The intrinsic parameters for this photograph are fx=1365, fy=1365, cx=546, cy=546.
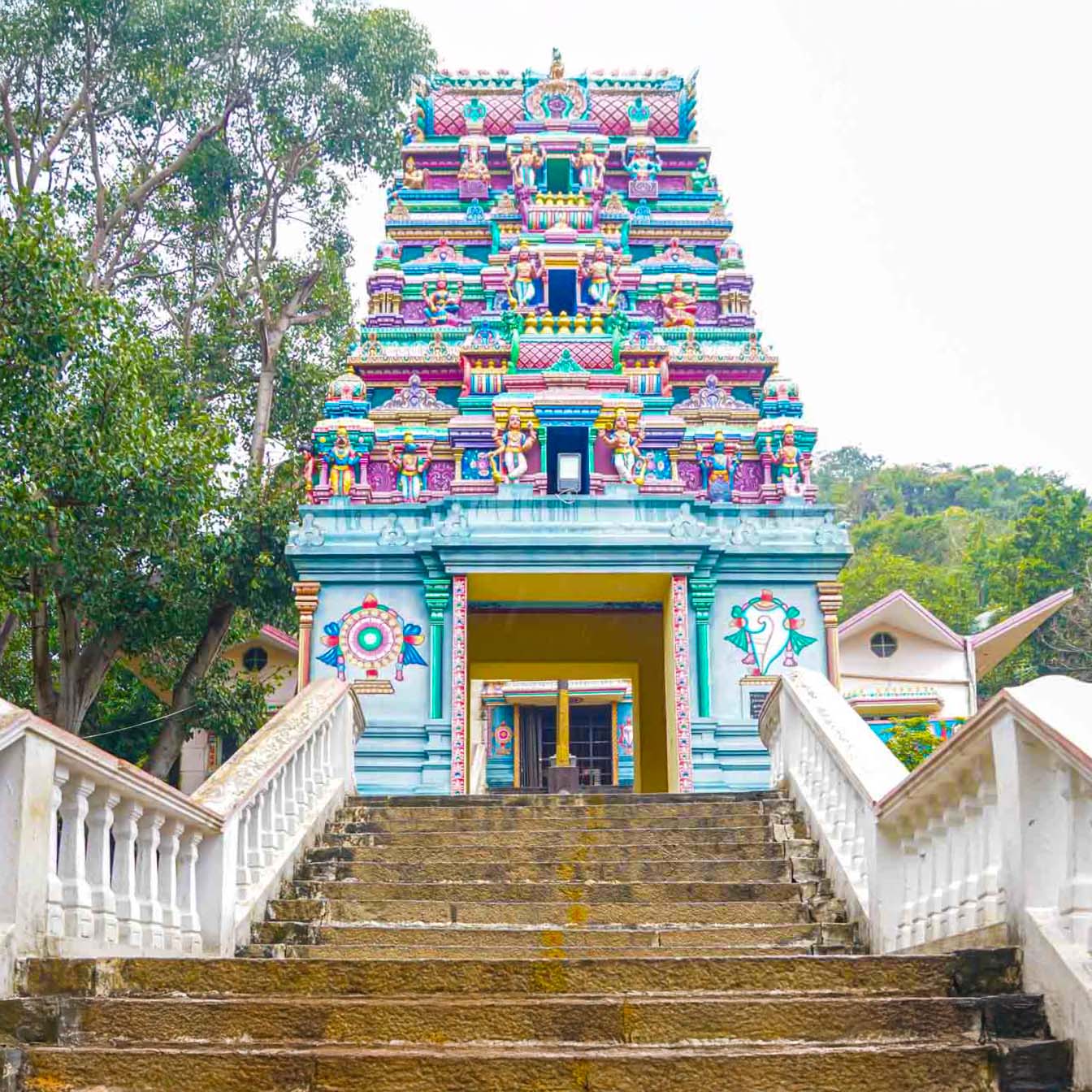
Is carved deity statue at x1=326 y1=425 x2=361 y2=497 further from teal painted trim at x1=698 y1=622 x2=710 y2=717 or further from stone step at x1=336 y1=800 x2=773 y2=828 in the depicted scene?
stone step at x1=336 y1=800 x2=773 y2=828

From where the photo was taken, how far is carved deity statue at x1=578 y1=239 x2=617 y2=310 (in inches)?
635

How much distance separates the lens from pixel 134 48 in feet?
64.7

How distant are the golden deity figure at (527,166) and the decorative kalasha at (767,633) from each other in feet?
23.0

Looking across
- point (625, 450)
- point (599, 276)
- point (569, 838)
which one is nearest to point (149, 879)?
point (569, 838)

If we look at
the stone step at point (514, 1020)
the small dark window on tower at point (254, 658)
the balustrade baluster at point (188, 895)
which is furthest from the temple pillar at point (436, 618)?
the stone step at point (514, 1020)

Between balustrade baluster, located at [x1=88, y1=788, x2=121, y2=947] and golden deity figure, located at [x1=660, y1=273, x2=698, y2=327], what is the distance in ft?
42.6

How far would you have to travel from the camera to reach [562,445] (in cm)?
1515

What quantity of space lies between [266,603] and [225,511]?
1.28 metres

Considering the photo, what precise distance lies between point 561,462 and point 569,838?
742cm

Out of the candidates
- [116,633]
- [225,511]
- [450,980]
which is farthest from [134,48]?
[450,980]

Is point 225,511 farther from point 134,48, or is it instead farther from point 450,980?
point 450,980

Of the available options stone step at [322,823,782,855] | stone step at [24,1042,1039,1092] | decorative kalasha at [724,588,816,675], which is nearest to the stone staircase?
stone step at [24,1042,1039,1092]

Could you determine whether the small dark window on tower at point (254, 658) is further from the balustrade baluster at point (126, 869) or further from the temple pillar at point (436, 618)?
the balustrade baluster at point (126, 869)

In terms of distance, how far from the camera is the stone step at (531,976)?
469 centimetres
